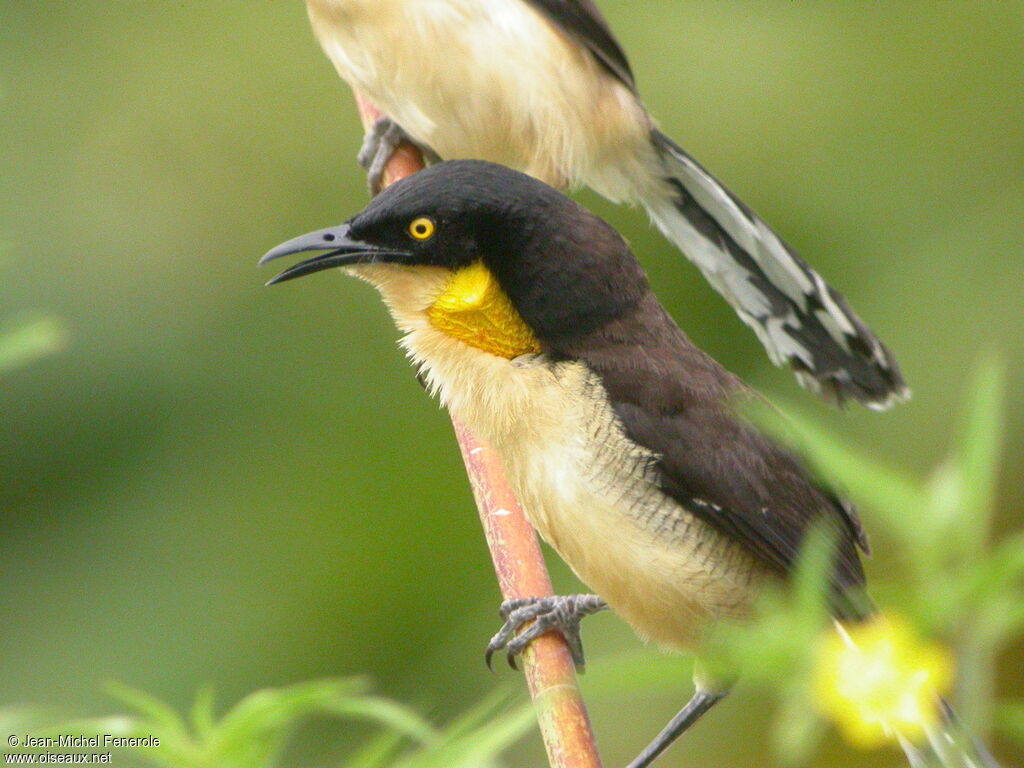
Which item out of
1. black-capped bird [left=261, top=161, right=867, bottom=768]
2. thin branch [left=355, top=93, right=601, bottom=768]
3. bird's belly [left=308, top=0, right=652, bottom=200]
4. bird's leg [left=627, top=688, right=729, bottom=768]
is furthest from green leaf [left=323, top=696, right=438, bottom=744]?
bird's belly [left=308, top=0, right=652, bottom=200]

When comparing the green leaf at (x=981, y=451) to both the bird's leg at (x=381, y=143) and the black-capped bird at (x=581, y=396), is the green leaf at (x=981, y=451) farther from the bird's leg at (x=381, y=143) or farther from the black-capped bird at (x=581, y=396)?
the bird's leg at (x=381, y=143)

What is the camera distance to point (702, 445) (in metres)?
2.19

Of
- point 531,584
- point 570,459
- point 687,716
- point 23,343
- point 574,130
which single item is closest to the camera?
point 23,343

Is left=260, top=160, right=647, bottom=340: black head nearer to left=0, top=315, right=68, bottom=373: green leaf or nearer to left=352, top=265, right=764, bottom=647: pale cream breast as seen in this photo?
left=352, top=265, right=764, bottom=647: pale cream breast

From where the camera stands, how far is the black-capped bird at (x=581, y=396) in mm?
2076

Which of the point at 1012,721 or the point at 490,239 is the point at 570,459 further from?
the point at 1012,721

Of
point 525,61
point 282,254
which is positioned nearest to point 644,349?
point 282,254

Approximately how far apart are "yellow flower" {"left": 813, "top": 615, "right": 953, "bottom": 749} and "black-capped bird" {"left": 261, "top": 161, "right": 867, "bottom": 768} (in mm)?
1130

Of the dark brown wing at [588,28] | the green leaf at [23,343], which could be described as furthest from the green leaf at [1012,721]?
the dark brown wing at [588,28]

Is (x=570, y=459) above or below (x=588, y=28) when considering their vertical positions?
below

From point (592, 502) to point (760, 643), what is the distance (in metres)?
1.23

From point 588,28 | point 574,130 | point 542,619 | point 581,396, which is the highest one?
point 588,28

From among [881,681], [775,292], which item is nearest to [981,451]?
[881,681]

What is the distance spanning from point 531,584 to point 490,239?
494mm
